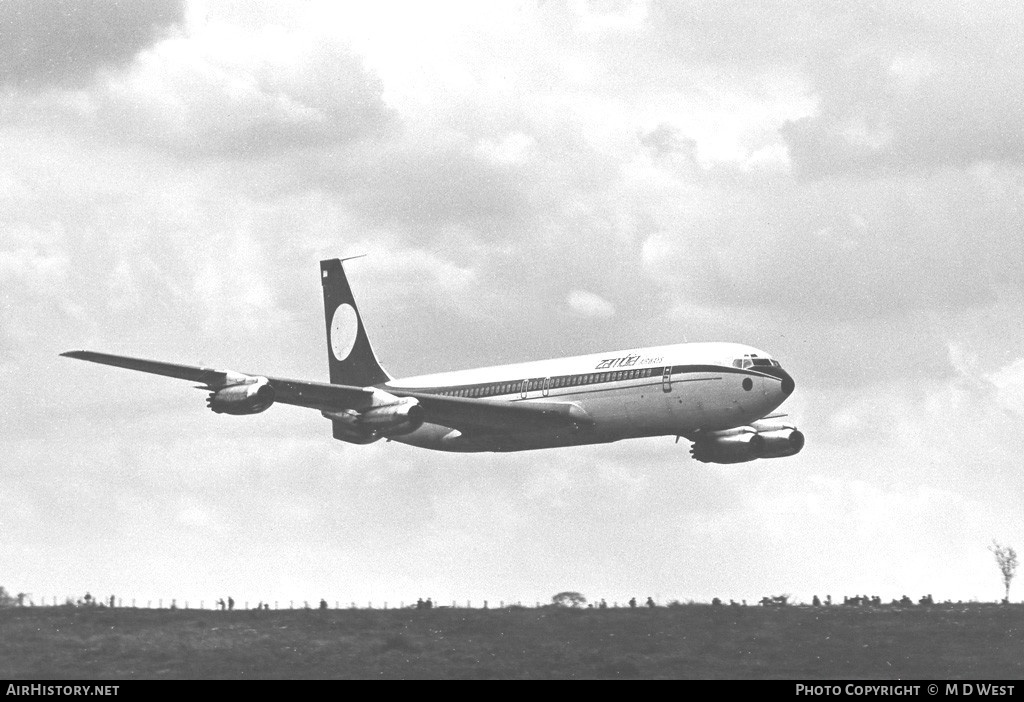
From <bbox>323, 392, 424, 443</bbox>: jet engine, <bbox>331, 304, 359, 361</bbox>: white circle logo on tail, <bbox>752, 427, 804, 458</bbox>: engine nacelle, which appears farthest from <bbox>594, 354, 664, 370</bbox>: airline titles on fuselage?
<bbox>331, 304, 359, 361</bbox>: white circle logo on tail

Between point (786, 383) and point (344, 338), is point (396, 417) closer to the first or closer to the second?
point (786, 383)

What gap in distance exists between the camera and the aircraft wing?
230 feet

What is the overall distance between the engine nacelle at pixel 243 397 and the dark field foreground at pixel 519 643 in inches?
495

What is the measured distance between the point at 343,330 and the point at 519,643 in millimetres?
43665

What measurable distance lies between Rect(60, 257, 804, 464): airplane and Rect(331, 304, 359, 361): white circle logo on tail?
483 inches

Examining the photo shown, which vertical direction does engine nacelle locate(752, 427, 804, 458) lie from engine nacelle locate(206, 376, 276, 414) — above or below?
below

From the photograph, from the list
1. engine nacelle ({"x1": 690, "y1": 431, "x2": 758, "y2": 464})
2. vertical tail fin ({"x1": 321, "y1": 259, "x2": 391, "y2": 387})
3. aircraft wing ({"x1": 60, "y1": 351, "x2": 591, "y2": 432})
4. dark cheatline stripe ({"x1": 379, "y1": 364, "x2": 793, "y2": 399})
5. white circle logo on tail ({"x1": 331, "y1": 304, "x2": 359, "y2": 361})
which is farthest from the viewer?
white circle logo on tail ({"x1": 331, "y1": 304, "x2": 359, "y2": 361})

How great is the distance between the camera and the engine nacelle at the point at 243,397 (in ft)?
222

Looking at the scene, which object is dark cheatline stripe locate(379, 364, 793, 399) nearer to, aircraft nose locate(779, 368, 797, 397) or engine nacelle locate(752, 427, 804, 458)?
aircraft nose locate(779, 368, 797, 397)

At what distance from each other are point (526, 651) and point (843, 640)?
1146 centimetres

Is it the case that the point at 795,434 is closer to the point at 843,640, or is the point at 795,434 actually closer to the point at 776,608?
the point at 776,608

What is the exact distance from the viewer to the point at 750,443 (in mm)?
77562

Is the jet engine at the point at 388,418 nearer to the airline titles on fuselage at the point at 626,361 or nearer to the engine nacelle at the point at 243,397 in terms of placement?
the engine nacelle at the point at 243,397

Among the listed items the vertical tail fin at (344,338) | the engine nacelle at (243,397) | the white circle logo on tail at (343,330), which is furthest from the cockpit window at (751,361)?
the white circle logo on tail at (343,330)
